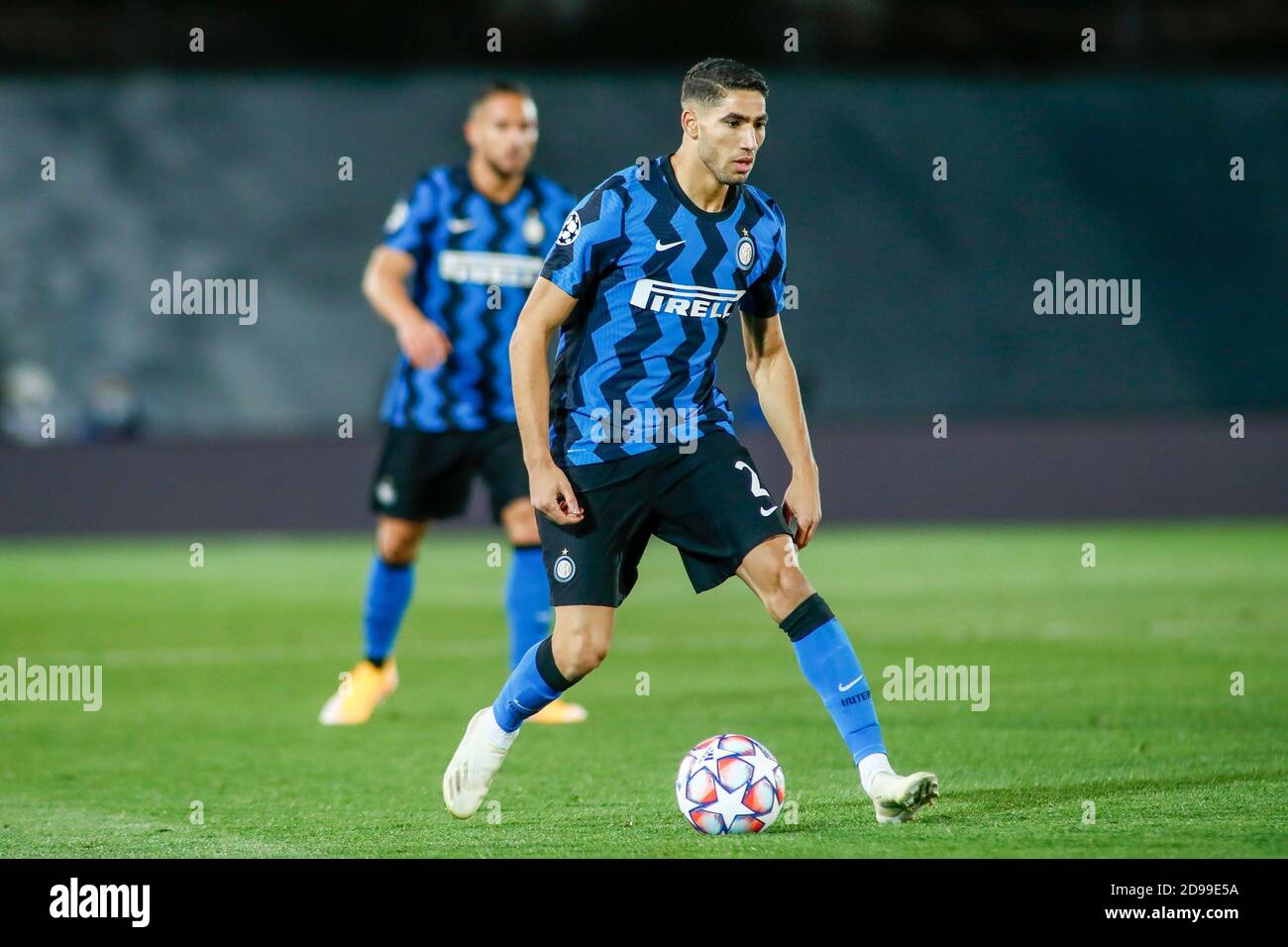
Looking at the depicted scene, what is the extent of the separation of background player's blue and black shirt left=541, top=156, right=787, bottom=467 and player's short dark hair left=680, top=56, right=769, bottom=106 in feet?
0.83

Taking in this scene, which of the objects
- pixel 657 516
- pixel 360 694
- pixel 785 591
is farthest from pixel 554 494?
pixel 360 694

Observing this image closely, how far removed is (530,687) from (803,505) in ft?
3.07

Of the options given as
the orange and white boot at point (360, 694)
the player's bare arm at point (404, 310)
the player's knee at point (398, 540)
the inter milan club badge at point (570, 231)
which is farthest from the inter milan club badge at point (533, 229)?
the inter milan club badge at point (570, 231)

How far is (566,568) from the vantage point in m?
4.96

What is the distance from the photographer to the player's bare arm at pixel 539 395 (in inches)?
191

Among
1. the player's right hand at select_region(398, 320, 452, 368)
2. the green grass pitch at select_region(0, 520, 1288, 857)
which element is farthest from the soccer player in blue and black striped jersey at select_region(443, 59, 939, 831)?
the player's right hand at select_region(398, 320, 452, 368)

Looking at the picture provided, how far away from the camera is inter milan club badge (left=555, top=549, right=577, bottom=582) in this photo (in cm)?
496

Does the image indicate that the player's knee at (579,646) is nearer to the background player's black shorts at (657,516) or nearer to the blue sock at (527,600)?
the background player's black shorts at (657,516)

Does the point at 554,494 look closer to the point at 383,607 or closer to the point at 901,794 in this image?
the point at 901,794

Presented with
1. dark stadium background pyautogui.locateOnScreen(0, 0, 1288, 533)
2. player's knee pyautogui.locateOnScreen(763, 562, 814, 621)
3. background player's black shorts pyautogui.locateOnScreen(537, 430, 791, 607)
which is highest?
dark stadium background pyautogui.locateOnScreen(0, 0, 1288, 533)

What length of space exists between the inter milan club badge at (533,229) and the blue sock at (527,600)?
128cm

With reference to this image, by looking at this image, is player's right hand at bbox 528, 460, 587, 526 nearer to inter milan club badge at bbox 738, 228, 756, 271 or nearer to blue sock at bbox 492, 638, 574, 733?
blue sock at bbox 492, 638, 574, 733

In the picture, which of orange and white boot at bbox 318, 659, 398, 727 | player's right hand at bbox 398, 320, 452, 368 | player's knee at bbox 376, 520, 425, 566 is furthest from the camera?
player's knee at bbox 376, 520, 425, 566
